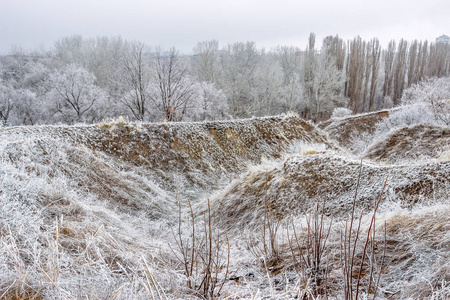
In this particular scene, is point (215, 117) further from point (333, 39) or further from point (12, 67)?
point (12, 67)

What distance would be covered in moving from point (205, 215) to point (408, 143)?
10152mm

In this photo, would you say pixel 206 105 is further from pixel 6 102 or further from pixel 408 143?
pixel 408 143

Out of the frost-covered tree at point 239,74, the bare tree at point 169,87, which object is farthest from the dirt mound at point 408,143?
the frost-covered tree at point 239,74

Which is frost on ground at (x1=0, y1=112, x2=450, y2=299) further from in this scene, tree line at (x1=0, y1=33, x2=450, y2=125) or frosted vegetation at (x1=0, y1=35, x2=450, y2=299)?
tree line at (x1=0, y1=33, x2=450, y2=125)

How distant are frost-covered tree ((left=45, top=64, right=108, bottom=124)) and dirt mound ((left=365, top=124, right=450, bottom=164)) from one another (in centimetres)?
2629

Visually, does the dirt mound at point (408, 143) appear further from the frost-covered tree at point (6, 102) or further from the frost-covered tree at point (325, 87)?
the frost-covered tree at point (6, 102)

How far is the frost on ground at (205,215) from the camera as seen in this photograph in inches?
75.7

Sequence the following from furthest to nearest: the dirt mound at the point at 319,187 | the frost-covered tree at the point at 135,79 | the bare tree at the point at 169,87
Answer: the frost-covered tree at the point at 135,79 → the bare tree at the point at 169,87 → the dirt mound at the point at 319,187

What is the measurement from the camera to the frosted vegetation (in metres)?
1.93

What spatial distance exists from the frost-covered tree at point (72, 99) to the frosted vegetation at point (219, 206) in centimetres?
22

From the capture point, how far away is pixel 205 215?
21.5ft

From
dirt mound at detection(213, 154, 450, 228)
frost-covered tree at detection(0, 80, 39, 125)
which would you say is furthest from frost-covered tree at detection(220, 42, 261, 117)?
dirt mound at detection(213, 154, 450, 228)

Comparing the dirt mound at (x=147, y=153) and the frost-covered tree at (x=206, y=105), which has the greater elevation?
the frost-covered tree at (x=206, y=105)

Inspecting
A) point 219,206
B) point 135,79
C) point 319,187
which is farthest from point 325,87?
point 319,187
